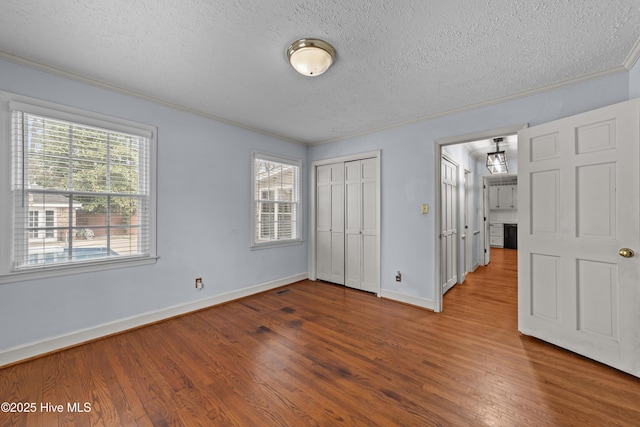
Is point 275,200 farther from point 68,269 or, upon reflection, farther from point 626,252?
point 626,252

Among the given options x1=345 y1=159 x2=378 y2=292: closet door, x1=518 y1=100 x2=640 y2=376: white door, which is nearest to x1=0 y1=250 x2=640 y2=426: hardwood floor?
x1=518 y1=100 x2=640 y2=376: white door

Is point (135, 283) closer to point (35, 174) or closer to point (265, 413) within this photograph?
point (35, 174)

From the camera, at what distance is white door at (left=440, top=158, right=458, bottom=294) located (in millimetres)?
3859

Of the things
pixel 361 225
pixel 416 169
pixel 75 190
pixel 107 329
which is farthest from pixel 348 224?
pixel 75 190

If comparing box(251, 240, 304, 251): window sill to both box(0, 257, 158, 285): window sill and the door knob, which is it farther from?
the door knob

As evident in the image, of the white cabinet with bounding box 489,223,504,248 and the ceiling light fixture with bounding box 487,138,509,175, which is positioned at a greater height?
the ceiling light fixture with bounding box 487,138,509,175

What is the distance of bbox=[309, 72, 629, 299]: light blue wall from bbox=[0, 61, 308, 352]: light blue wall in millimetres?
1740

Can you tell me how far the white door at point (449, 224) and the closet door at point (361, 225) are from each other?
1.02 meters

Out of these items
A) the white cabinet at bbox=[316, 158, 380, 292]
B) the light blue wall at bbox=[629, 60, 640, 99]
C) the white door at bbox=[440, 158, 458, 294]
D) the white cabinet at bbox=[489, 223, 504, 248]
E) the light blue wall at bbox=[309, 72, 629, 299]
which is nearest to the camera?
the light blue wall at bbox=[629, 60, 640, 99]

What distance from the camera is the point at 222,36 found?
1.92 m

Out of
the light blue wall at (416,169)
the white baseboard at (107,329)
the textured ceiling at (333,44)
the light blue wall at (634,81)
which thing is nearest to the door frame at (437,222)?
the light blue wall at (416,169)

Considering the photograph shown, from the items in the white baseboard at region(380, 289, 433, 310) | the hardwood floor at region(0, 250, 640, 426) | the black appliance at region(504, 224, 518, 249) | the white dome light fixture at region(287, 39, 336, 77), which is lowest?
the hardwood floor at region(0, 250, 640, 426)

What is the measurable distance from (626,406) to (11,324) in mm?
4667

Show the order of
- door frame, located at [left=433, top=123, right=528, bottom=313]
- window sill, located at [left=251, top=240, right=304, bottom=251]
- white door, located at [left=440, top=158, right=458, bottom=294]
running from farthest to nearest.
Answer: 1. window sill, located at [left=251, top=240, right=304, bottom=251]
2. white door, located at [left=440, top=158, right=458, bottom=294]
3. door frame, located at [left=433, top=123, right=528, bottom=313]
